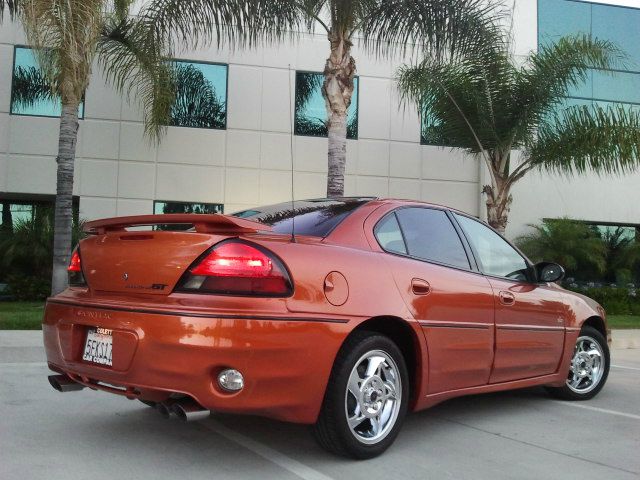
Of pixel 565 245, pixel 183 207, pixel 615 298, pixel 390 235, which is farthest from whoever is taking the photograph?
pixel 615 298

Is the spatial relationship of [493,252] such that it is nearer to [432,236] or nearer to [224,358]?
[432,236]

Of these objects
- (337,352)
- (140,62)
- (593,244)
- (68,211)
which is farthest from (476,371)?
(593,244)

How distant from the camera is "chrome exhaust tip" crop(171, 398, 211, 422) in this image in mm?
3232

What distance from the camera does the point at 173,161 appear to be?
15055 mm

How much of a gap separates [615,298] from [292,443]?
1445cm

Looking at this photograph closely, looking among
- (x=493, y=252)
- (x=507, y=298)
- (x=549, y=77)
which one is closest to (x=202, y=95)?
(x=549, y=77)

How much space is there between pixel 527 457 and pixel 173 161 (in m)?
12.4

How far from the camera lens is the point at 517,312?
4734 millimetres

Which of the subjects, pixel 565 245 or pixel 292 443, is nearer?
pixel 292 443

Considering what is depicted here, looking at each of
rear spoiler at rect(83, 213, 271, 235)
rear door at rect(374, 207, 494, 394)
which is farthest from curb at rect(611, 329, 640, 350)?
rear spoiler at rect(83, 213, 271, 235)

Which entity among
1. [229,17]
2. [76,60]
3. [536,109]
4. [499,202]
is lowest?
[499,202]

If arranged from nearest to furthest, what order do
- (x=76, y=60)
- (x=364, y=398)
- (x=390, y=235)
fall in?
1. (x=364, y=398)
2. (x=390, y=235)
3. (x=76, y=60)

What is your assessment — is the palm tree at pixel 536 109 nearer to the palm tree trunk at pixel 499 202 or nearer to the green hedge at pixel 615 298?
the palm tree trunk at pixel 499 202

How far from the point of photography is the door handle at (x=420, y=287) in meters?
3.99
